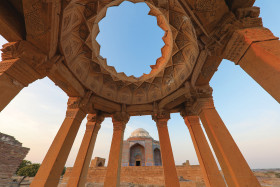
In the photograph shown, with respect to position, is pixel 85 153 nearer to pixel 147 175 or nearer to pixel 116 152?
pixel 116 152

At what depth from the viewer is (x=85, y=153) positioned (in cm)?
684

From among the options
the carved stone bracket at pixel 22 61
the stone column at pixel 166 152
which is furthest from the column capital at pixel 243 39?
the carved stone bracket at pixel 22 61

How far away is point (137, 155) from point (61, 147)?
2806 cm

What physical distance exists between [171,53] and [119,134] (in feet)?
20.1

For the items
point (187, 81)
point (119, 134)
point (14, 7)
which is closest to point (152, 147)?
point (119, 134)

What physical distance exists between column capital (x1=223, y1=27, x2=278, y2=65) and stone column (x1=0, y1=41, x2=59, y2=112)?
6.01 meters

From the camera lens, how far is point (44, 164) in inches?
173

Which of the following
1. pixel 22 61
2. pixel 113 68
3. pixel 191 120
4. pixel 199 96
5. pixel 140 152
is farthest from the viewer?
pixel 140 152

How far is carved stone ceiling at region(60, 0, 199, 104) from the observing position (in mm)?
4816

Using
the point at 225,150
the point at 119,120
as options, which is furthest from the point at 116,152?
the point at 225,150

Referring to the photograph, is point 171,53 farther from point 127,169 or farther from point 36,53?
point 127,169

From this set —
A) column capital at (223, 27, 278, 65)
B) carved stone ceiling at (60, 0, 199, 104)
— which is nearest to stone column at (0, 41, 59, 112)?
carved stone ceiling at (60, 0, 199, 104)

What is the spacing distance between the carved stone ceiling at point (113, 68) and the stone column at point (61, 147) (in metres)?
1.41

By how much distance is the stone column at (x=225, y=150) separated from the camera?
11.2ft
